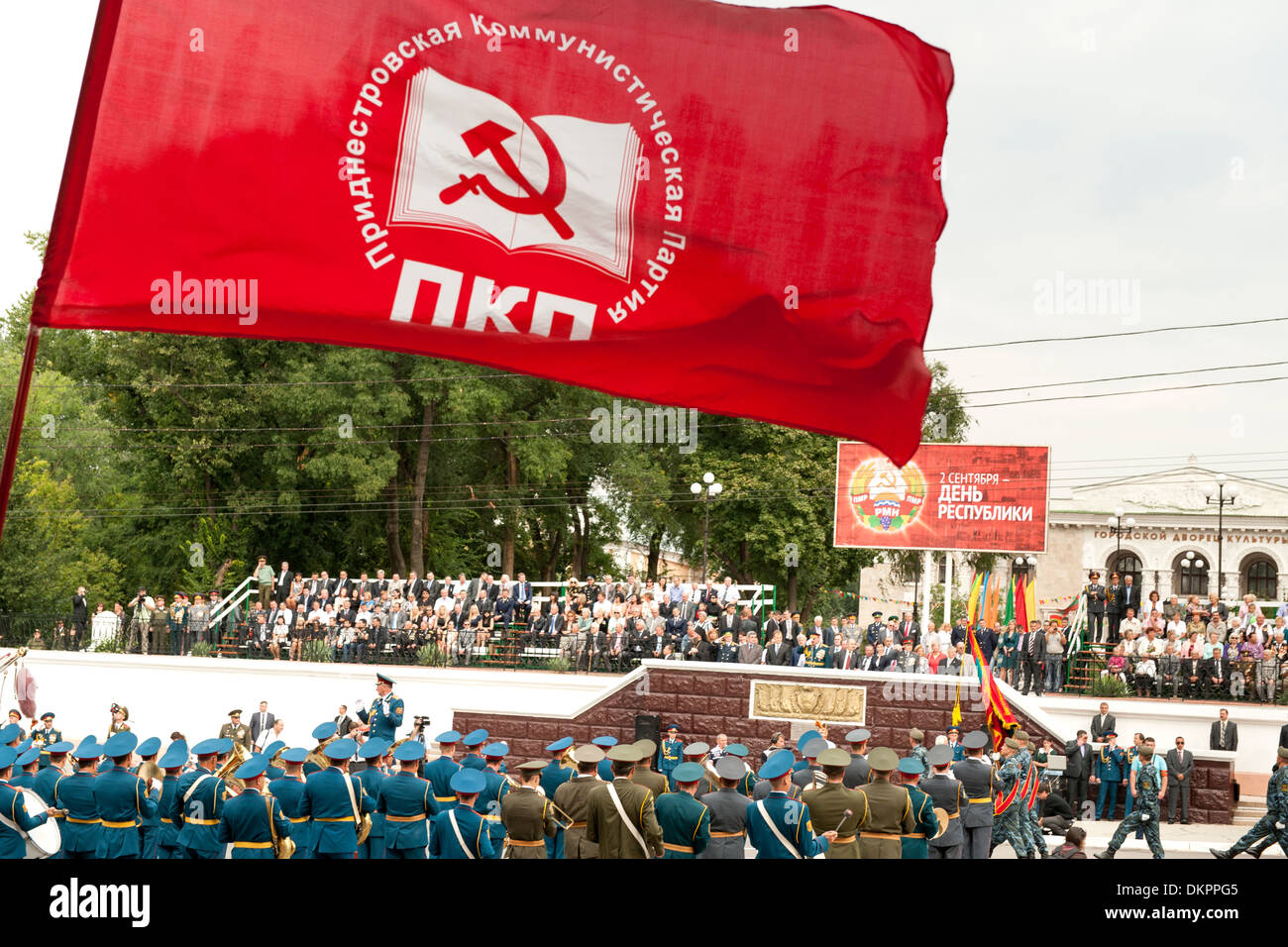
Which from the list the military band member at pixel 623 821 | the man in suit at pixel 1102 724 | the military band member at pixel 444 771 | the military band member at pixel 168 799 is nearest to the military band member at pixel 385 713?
the military band member at pixel 444 771

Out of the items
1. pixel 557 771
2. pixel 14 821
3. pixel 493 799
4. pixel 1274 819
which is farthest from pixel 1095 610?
pixel 14 821

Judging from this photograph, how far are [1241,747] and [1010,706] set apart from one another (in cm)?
438

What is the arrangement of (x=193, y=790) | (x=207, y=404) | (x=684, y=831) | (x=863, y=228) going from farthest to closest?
(x=207, y=404) < (x=193, y=790) < (x=684, y=831) < (x=863, y=228)

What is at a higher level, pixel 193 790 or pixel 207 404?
pixel 207 404

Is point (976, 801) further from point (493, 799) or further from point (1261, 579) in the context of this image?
point (1261, 579)

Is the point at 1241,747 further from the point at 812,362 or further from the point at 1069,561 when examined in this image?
the point at 1069,561

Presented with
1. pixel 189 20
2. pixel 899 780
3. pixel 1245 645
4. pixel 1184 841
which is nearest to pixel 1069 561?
pixel 1245 645

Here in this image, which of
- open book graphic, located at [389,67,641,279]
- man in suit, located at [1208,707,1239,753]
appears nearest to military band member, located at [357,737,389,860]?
open book graphic, located at [389,67,641,279]

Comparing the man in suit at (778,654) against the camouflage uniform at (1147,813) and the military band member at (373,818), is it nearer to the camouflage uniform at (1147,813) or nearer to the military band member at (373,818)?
the camouflage uniform at (1147,813)

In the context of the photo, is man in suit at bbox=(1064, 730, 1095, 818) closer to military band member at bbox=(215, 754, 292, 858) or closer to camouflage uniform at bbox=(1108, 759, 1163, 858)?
camouflage uniform at bbox=(1108, 759, 1163, 858)

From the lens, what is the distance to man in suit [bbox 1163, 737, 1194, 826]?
20.0 m

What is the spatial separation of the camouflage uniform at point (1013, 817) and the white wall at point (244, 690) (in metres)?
9.57

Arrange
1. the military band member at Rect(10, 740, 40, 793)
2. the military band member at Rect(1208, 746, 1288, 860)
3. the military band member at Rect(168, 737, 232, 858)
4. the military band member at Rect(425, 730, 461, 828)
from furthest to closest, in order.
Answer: the military band member at Rect(1208, 746, 1288, 860) < the military band member at Rect(425, 730, 461, 828) < the military band member at Rect(10, 740, 40, 793) < the military band member at Rect(168, 737, 232, 858)

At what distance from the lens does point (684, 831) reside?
891 centimetres
